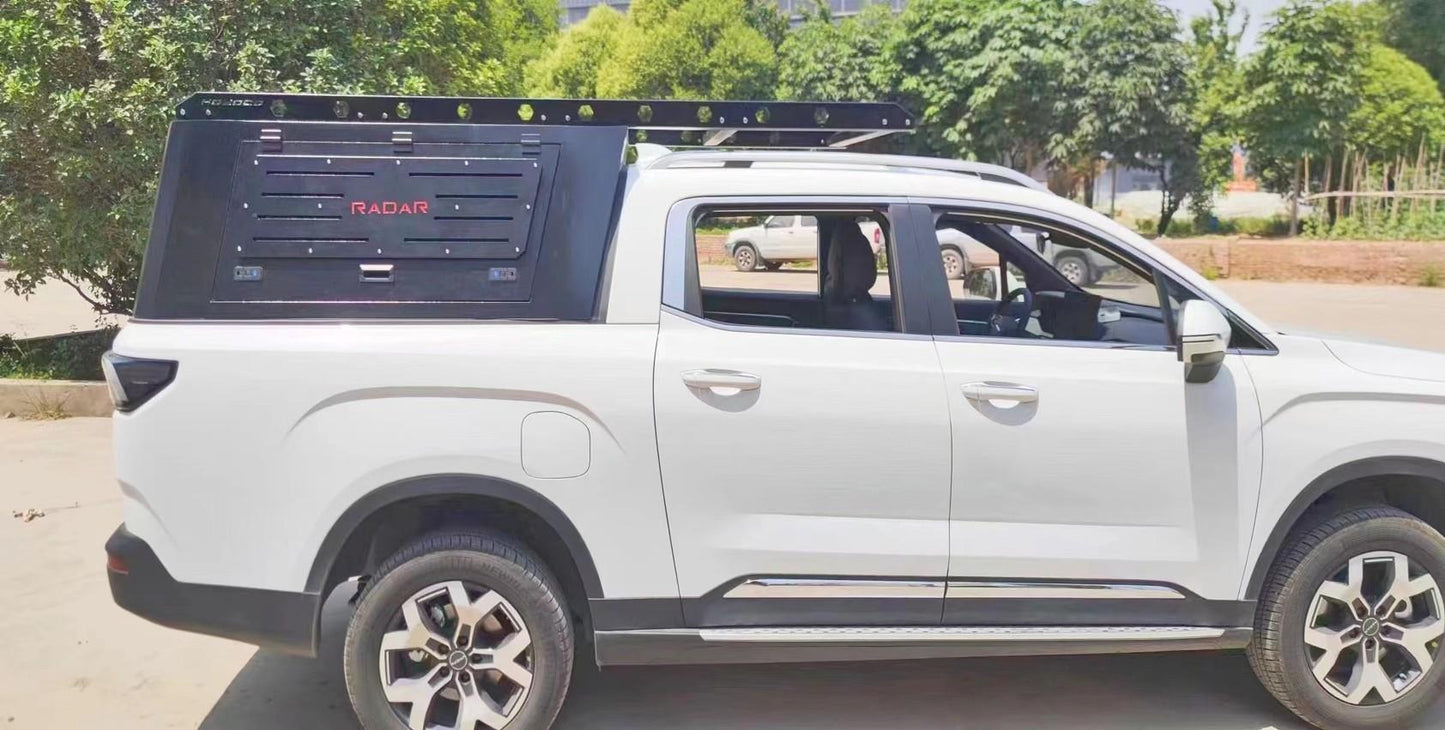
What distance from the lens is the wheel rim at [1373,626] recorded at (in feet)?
12.4

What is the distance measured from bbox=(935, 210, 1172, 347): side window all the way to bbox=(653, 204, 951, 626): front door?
457mm

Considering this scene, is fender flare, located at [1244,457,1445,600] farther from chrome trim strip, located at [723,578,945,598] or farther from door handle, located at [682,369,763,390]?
door handle, located at [682,369,763,390]

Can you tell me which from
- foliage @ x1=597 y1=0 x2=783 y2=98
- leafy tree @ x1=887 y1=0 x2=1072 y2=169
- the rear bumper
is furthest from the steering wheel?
foliage @ x1=597 y1=0 x2=783 y2=98

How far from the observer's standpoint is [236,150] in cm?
358

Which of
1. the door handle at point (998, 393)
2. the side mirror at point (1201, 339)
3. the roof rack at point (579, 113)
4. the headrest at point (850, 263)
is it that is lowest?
the door handle at point (998, 393)

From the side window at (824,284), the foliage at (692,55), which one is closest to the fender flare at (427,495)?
the side window at (824,284)

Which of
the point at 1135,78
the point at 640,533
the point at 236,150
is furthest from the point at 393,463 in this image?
the point at 1135,78

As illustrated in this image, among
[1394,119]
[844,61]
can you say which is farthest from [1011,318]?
[844,61]

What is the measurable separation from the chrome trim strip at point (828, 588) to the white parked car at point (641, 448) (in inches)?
0.4

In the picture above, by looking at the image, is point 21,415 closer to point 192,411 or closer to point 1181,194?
point 192,411

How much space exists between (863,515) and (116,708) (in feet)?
8.90

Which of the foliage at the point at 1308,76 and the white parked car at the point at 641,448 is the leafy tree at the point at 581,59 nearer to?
the foliage at the point at 1308,76

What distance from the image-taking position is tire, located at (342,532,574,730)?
355cm

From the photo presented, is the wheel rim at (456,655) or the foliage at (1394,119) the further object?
the foliage at (1394,119)
